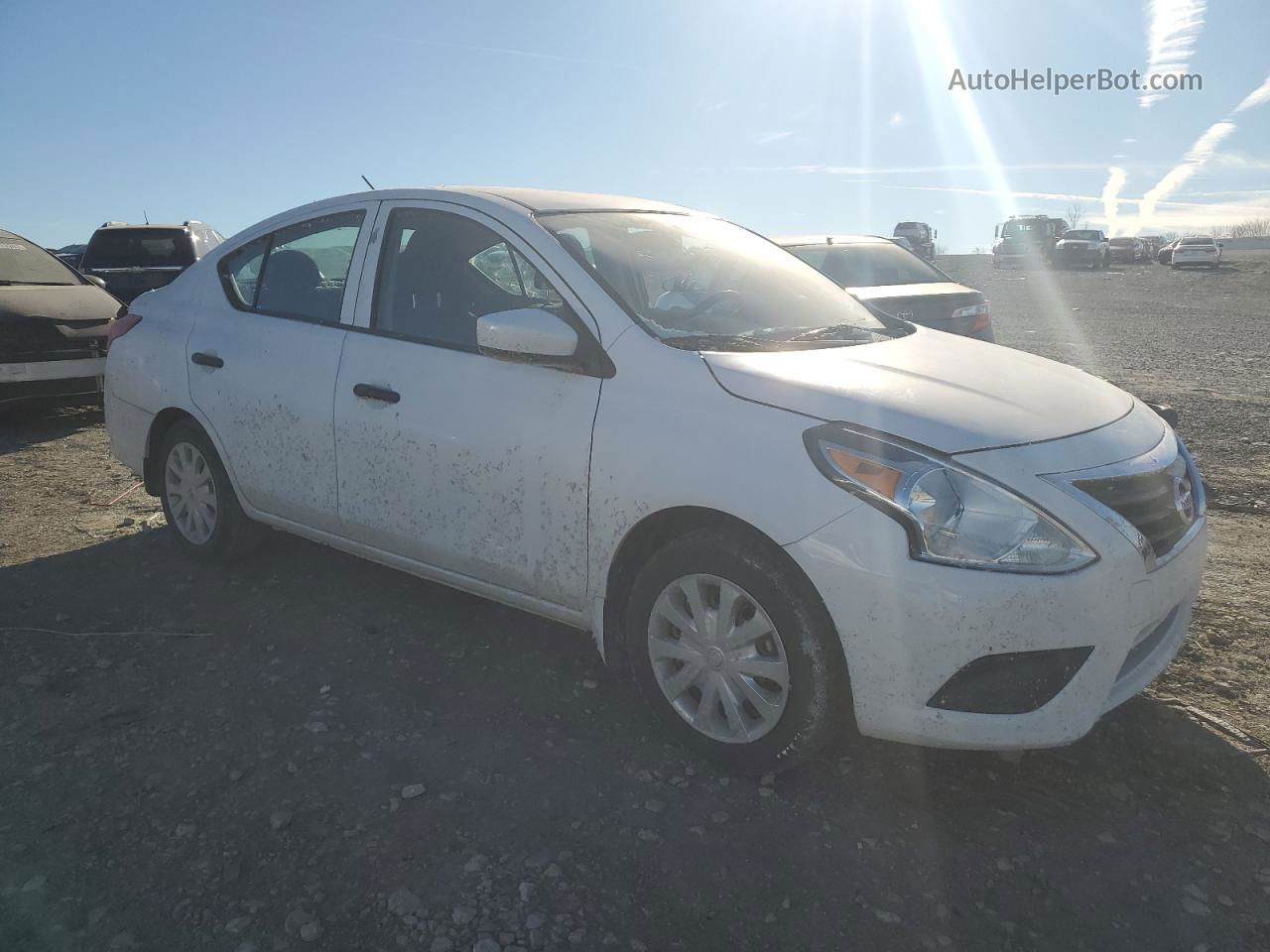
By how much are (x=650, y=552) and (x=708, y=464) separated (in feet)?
1.32

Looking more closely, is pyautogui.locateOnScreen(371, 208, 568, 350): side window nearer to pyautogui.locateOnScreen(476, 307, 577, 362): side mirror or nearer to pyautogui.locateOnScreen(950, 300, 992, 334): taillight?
pyautogui.locateOnScreen(476, 307, 577, 362): side mirror

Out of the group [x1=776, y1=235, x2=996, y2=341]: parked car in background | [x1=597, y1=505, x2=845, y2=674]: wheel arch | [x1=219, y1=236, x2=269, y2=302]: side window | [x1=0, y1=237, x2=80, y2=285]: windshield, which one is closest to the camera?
[x1=597, y1=505, x2=845, y2=674]: wheel arch

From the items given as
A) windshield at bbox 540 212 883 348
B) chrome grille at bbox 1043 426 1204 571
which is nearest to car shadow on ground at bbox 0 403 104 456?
windshield at bbox 540 212 883 348

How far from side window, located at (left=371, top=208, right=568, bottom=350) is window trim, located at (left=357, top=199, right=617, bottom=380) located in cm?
1

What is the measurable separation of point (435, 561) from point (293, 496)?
0.87 meters

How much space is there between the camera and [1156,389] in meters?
9.64

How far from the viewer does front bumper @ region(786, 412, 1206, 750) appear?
99.2 inches

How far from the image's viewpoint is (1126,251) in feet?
181

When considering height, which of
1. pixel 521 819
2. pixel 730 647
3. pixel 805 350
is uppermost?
Result: pixel 805 350

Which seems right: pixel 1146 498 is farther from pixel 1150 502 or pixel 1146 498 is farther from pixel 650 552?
pixel 650 552

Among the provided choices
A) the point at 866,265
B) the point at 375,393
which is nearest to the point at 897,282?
the point at 866,265

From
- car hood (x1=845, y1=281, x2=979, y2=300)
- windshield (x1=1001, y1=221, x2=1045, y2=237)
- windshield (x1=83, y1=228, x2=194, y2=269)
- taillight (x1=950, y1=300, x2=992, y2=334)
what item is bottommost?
taillight (x1=950, y1=300, x2=992, y2=334)

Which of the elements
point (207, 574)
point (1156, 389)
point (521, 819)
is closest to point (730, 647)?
point (521, 819)

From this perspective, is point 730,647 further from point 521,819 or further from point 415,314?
point 415,314
